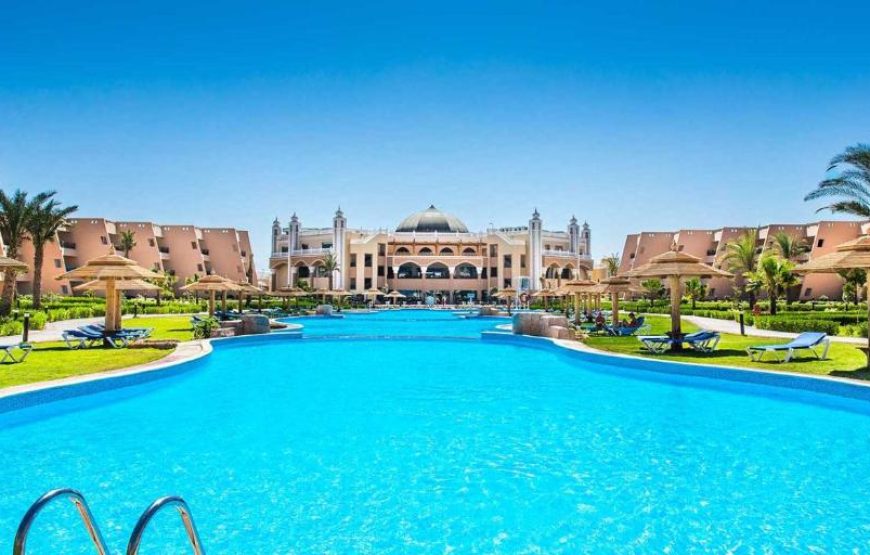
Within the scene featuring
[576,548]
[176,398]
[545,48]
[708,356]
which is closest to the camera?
[576,548]

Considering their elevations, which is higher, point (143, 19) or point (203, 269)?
point (143, 19)

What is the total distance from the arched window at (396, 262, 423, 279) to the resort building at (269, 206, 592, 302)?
4.5 inches

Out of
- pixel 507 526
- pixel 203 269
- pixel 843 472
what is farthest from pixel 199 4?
pixel 203 269

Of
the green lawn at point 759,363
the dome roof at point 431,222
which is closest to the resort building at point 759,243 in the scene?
the dome roof at point 431,222

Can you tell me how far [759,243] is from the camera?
185 ft

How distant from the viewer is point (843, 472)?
633cm

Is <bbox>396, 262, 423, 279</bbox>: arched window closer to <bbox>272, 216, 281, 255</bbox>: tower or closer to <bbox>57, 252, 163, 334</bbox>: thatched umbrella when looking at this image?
<bbox>272, 216, 281, 255</bbox>: tower

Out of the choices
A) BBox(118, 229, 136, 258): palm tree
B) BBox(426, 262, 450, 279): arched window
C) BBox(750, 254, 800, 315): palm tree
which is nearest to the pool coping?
A: BBox(750, 254, 800, 315): palm tree

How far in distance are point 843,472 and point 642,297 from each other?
54722mm

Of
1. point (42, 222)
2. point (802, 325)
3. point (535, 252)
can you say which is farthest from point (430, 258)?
point (802, 325)

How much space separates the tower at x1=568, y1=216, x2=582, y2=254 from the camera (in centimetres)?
7100

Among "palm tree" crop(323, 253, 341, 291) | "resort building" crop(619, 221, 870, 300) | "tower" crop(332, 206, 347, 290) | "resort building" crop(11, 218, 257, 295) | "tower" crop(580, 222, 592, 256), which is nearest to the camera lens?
"resort building" crop(619, 221, 870, 300)

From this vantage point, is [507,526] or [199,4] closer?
[507,526]

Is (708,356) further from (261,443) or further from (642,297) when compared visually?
(642,297)
